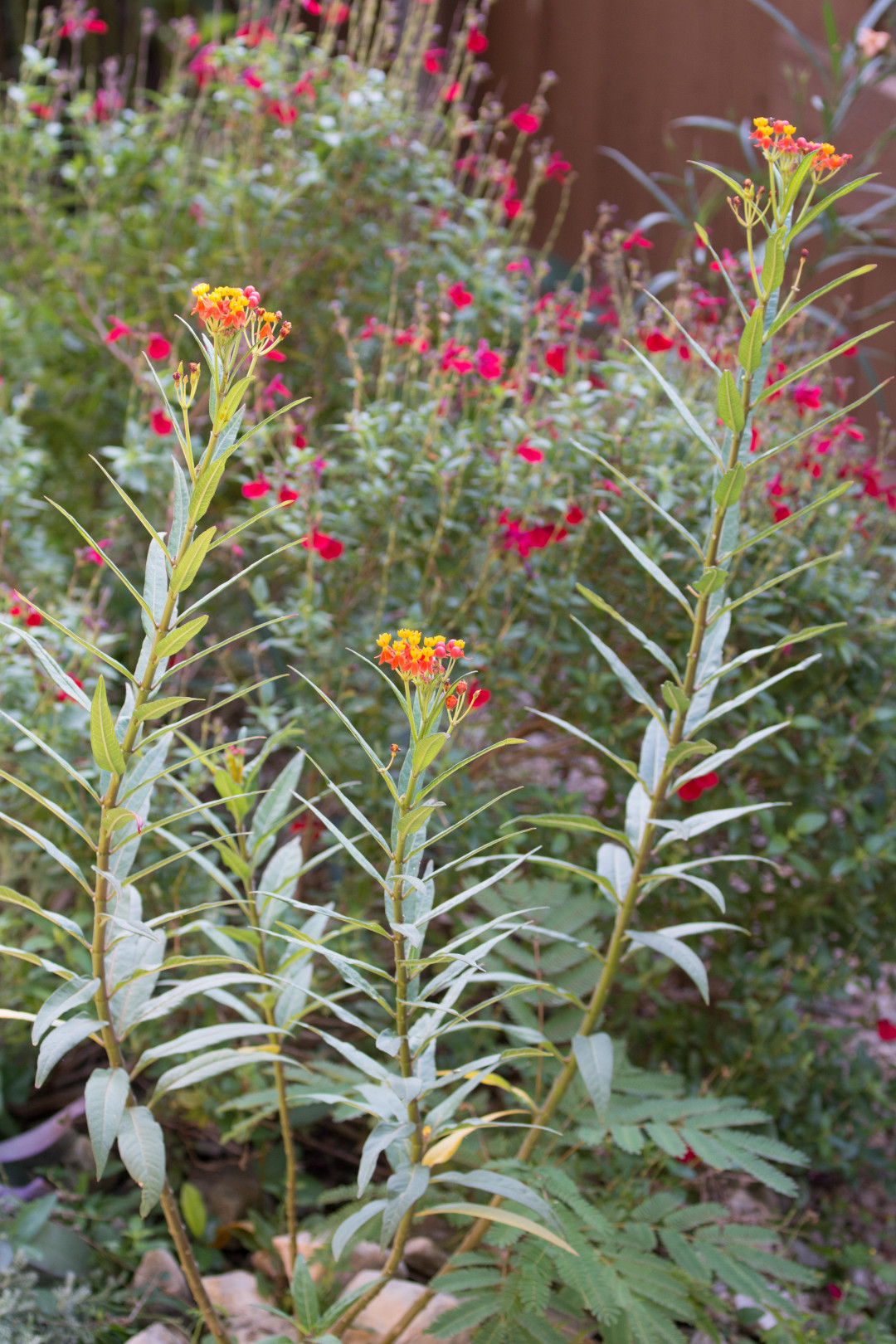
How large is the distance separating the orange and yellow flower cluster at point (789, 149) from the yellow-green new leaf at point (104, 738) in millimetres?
760

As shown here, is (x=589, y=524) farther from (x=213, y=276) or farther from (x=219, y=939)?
(x=213, y=276)

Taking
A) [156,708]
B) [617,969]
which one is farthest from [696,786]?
[156,708]

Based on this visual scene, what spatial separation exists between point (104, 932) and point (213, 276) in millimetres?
2336

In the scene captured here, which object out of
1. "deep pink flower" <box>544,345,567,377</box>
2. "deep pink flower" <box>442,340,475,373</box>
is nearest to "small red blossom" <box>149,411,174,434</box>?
"deep pink flower" <box>442,340,475,373</box>

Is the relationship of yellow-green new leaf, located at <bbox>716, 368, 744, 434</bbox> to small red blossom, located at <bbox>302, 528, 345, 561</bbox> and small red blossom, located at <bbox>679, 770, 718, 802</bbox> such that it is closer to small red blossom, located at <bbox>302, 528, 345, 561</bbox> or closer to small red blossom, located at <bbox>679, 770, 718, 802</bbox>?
small red blossom, located at <bbox>679, 770, 718, 802</bbox>

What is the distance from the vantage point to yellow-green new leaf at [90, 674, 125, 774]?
2.99 feet

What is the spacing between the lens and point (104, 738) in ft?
3.06

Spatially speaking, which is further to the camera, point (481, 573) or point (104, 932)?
point (481, 573)

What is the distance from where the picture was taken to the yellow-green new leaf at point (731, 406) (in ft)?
3.32

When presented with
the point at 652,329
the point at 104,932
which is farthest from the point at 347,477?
the point at 104,932

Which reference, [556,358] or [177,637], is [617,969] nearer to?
[177,637]

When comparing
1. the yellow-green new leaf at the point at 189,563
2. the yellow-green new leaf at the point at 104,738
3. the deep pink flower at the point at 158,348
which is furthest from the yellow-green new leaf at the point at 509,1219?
the deep pink flower at the point at 158,348

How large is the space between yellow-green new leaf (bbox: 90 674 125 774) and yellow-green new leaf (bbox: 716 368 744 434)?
60 cm

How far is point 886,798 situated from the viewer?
211cm
